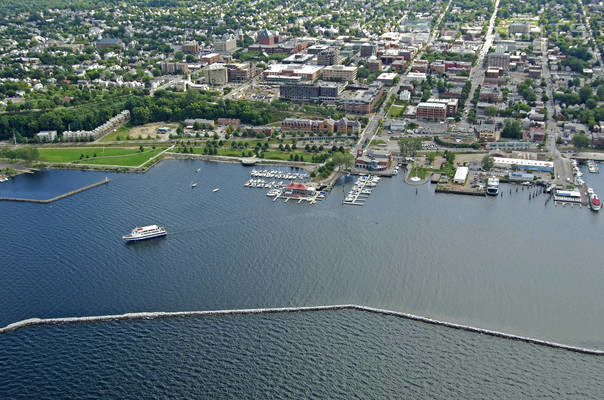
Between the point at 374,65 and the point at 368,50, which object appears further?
the point at 368,50

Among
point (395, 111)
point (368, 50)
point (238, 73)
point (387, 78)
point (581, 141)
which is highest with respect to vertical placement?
point (368, 50)

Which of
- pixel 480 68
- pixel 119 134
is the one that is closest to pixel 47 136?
pixel 119 134

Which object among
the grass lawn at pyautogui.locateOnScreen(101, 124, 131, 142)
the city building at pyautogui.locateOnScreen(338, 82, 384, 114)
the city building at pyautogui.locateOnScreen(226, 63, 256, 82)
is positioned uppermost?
the city building at pyautogui.locateOnScreen(226, 63, 256, 82)

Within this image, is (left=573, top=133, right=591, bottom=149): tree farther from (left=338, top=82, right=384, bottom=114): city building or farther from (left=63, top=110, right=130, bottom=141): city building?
(left=63, top=110, right=130, bottom=141): city building

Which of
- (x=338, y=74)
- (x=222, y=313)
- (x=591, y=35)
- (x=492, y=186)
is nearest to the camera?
(x=222, y=313)

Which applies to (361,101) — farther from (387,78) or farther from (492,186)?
(492,186)

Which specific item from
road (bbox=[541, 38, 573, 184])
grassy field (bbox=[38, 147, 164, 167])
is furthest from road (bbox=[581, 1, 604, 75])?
grassy field (bbox=[38, 147, 164, 167])

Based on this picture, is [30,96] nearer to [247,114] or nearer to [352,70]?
[247,114]

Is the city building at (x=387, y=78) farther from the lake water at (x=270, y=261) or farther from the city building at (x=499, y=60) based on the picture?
the lake water at (x=270, y=261)
